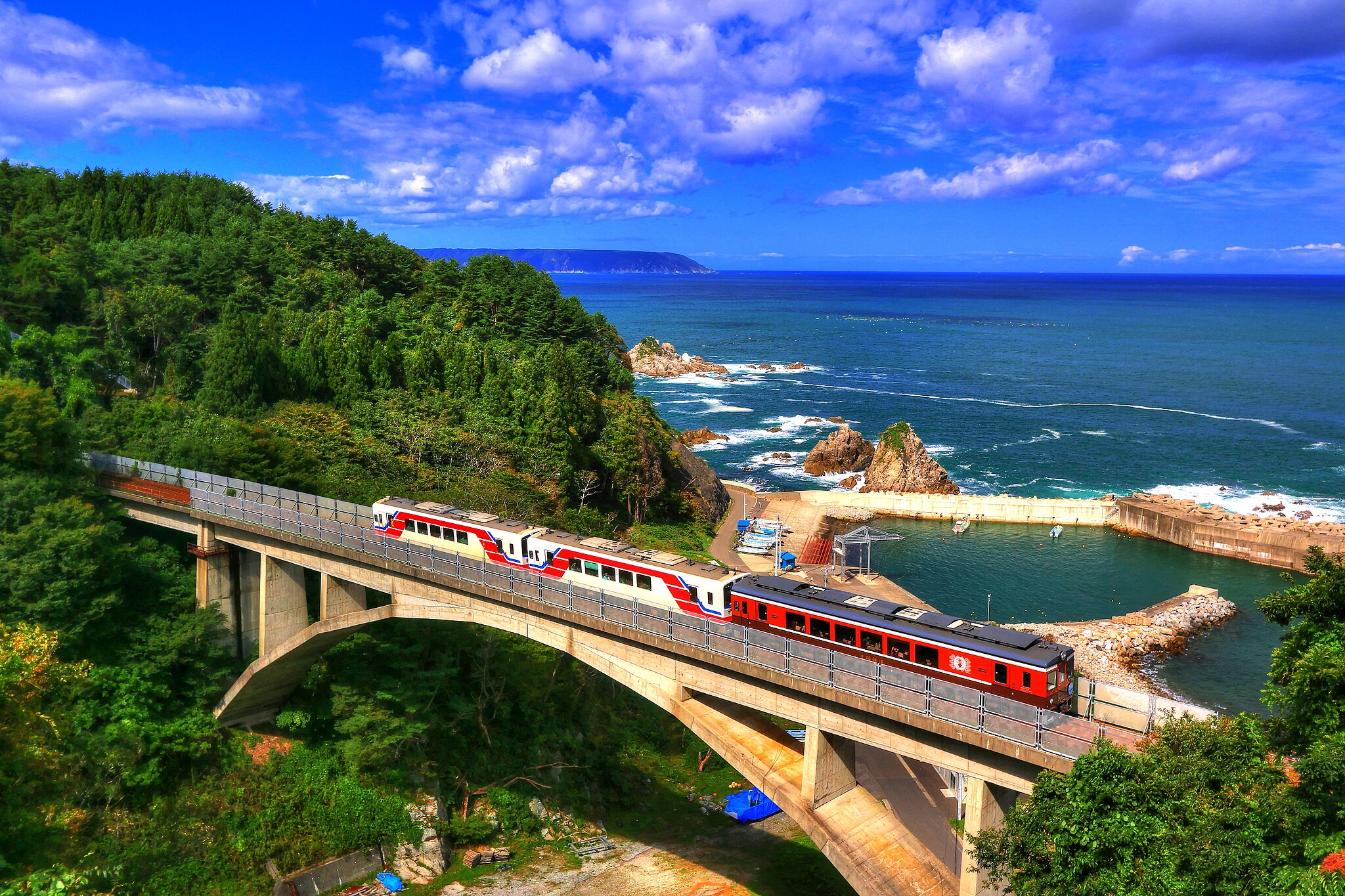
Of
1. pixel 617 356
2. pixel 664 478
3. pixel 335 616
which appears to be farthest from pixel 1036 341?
pixel 335 616

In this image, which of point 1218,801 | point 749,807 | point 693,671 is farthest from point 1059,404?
point 1218,801

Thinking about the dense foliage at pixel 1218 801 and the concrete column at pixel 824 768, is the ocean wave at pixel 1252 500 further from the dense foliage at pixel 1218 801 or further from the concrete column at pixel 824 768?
the dense foliage at pixel 1218 801

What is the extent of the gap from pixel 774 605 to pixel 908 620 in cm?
387

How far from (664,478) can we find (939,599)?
878 inches

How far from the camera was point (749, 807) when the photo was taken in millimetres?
36500

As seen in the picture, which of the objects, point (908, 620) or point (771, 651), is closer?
point (771, 651)

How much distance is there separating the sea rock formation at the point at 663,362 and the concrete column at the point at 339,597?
117387 mm

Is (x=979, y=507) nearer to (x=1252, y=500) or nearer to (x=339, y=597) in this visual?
(x=1252, y=500)

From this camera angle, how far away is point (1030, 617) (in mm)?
57000

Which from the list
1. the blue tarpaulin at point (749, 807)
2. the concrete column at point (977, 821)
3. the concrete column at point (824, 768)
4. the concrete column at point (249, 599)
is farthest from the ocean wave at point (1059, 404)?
the concrete column at point (977, 821)

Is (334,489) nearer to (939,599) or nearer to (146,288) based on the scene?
(146,288)

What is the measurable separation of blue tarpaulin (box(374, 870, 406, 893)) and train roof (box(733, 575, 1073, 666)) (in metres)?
17.2

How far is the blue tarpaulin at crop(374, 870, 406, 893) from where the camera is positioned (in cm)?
3119

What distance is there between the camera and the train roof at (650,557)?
86.8ft
